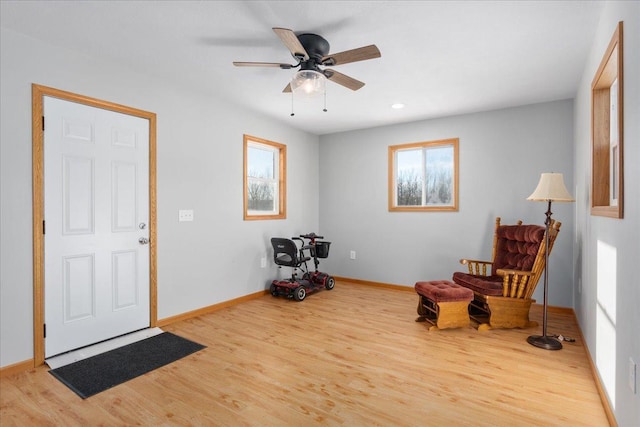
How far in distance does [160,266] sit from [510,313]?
3679 mm

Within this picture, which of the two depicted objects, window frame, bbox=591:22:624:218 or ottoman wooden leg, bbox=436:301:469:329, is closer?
window frame, bbox=591:22:624:218

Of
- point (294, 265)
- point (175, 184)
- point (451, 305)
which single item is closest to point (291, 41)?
point (175, 184)

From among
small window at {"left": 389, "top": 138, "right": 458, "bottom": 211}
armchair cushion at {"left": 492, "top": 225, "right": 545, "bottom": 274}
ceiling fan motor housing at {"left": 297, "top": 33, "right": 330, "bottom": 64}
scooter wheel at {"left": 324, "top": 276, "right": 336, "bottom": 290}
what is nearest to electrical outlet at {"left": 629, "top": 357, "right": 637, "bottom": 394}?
armchair cushion at {"left": 492, "top": 225, "right": 545, "bottom": 274}

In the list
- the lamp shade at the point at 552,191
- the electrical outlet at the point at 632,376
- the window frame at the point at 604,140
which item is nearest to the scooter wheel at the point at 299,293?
the lamp shade at the point at 552,191

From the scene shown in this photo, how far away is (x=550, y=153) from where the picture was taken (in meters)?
4.05

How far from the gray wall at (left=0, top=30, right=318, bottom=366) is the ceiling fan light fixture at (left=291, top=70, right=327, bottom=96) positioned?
1.75 m

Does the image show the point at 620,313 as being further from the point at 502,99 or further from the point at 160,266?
the point at 160,266

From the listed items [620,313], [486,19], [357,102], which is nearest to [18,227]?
[357,102]

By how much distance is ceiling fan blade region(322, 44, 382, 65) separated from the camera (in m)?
2.24

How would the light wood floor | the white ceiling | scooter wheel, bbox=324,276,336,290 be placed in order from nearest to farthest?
the light wood floor → the white ceiling → scooter wheel, bbox=324,276,336,290

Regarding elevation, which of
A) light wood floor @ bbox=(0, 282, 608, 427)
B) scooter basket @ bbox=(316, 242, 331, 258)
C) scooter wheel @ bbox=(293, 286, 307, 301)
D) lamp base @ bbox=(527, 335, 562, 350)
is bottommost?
light wood floor @ bbox=(0, 282, 608, 427)

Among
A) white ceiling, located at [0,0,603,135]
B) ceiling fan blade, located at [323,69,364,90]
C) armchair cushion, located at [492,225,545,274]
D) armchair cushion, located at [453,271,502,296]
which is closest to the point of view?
white ceiling, located at [0,0,603,135]

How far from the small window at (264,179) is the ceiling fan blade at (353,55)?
91.0 inches

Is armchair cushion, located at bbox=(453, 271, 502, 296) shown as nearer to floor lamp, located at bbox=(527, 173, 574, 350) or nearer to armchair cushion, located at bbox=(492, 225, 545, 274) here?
armchair cushion, located at bbox=(492, 225, 545, 274)
